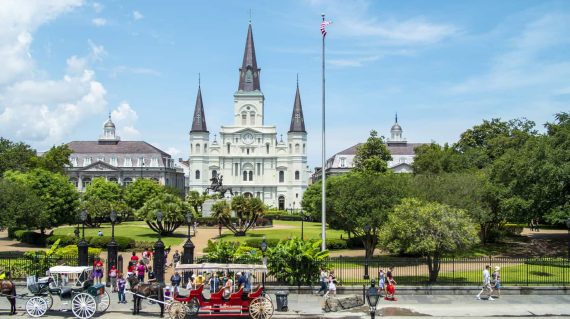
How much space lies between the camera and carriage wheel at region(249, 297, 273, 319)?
18.1m

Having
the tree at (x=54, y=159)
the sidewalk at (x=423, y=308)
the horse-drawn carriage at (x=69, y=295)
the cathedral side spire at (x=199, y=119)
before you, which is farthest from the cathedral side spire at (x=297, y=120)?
the horse-drawn carriage at (x=69, y=295)

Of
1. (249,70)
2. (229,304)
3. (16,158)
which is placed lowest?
(229,304)

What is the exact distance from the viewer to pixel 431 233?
25.1 metres

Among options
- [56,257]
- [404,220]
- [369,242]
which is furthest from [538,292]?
[56,257]

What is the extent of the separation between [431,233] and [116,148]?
351ft

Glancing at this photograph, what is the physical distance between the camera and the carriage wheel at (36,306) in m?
18.7

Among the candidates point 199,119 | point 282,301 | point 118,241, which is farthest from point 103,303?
point 199,119

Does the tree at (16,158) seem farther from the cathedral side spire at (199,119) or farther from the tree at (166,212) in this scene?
the cathedral side spire at (199,119)

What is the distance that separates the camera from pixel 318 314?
19.8 metres

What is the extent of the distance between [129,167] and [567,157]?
97.5 meters

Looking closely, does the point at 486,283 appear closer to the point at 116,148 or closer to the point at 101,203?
the point at 101,203

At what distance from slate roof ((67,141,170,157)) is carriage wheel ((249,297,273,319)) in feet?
351

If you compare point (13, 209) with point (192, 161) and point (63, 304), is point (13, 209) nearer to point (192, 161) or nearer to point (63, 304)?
point (63, 304)

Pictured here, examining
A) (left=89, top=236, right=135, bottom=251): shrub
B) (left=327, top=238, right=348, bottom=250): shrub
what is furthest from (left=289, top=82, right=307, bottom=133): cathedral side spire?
(left=89, top=236, right=135, bottom=251): shrub
